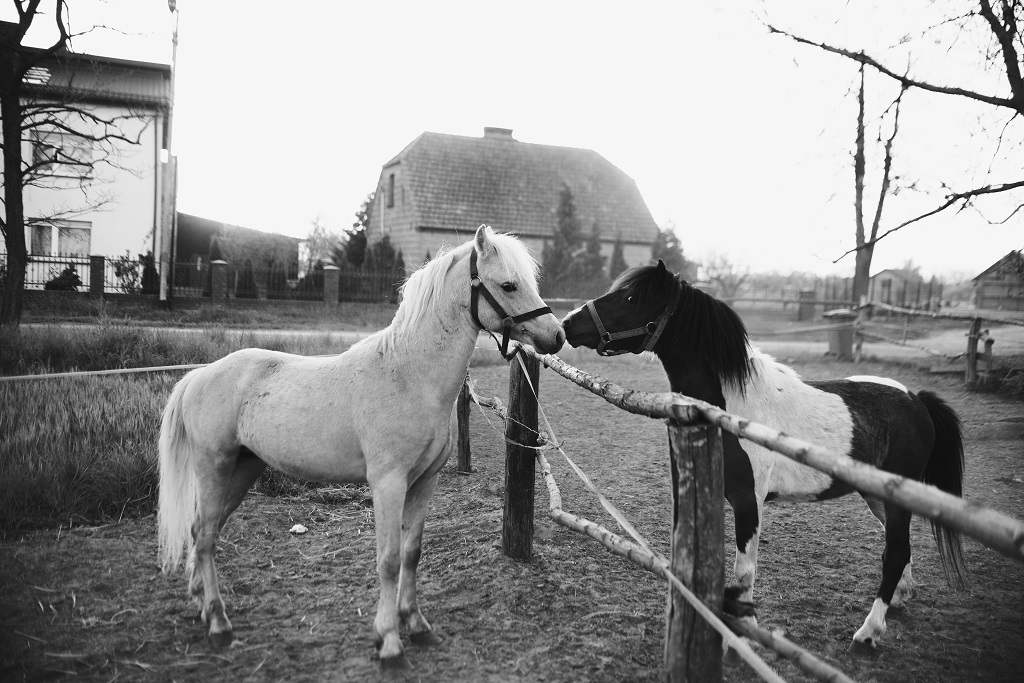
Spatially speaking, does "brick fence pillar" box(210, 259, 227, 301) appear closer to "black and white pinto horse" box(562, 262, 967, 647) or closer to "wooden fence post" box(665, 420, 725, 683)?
"black and white pinto horse" box(562, 262, 967, 647)

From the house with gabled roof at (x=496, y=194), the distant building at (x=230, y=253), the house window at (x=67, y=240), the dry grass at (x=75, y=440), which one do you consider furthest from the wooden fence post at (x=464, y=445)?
the house with gabled roof at (x=496, y=194)

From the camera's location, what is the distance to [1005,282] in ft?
39.3

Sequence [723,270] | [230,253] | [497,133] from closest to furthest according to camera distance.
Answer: [230,253], [497,133], [723,270]

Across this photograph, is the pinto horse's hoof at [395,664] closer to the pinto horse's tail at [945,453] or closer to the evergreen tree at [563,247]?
the pinto horse's tail at [945,453]

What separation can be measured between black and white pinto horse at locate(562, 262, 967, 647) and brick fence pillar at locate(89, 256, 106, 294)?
19059 mm

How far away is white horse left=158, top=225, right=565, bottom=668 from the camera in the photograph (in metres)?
3.00

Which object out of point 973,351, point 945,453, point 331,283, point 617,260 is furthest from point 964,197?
point 617,260

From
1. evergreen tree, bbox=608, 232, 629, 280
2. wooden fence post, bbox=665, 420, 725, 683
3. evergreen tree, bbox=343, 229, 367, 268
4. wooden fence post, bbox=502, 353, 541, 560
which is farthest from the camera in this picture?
evergreen tree, bbox=343, 229, 367, 268

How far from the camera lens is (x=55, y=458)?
16.7ft

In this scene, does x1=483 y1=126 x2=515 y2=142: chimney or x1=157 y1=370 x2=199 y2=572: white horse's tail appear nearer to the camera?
x1=157 y1=370 x2=199 y2=572: white horse's tail

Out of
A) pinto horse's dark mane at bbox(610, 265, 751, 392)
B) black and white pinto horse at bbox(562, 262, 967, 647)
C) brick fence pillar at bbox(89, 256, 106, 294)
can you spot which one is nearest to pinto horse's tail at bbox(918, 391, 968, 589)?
black and white pinto horse at bbox(562, 262, 967, 647)

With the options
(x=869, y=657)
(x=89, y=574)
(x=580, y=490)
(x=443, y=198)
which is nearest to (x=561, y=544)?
(x=580, y=490)

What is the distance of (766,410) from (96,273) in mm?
20155

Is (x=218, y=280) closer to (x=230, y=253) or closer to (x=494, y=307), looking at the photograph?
(x=230, y=253)
